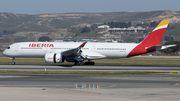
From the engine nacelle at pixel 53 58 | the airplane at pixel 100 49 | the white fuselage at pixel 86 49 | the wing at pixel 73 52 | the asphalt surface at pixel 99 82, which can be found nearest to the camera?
the asphalt surface at pixel 99 82

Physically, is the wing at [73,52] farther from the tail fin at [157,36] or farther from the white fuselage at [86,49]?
the tail fin at [157,36]

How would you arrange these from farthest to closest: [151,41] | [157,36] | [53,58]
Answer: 1. [151,41]
2. [157,36]
3. [53,58]

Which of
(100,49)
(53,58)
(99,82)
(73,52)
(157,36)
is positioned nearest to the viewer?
(99,82)

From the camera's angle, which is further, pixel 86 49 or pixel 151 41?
pixel 86 49

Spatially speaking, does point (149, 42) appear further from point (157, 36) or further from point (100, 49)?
point (100, 49)

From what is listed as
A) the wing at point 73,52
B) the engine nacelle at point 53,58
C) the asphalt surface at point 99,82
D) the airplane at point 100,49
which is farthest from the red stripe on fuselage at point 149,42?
the asphalt surface at point 99,82

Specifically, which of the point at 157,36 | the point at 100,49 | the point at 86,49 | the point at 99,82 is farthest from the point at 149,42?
the point at 99,82

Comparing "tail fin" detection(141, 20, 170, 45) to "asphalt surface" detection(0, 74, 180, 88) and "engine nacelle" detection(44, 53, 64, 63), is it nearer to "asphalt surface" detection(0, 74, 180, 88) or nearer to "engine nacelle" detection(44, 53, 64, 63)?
"engine nacelle" detection(44, 53, 64, 63)

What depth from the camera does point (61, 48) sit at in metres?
51.8

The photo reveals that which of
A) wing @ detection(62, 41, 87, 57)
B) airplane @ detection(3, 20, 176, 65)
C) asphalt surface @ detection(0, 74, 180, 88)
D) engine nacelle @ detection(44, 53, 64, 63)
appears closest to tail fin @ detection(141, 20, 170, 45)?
airplane @ detection(3, 20, 176, 65)

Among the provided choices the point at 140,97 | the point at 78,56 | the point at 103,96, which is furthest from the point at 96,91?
the point at 78,56

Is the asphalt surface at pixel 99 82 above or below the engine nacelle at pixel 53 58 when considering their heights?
below

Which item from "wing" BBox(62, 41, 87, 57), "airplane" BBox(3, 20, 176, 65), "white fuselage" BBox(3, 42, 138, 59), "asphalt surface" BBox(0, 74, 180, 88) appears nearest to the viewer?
"asphalt surface" BBox(0, 74, 180, 88)

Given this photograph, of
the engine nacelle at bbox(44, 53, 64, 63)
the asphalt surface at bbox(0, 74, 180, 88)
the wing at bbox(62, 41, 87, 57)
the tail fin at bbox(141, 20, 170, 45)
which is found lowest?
the asphalt surface at bbox(0, 74, 180, 88)
